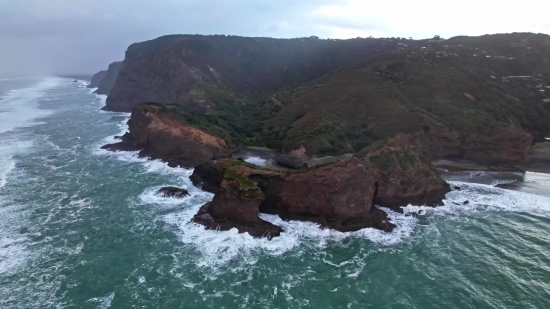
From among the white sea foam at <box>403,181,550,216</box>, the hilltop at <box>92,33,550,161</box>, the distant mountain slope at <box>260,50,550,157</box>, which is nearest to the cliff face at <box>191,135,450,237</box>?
the white sea foam at <box>403,181,550,216</box>

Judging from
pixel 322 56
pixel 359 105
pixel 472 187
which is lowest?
pixel 472 187

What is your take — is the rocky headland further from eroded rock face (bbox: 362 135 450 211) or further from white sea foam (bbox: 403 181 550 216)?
white sea foam (bbox: 403 181 550 216)

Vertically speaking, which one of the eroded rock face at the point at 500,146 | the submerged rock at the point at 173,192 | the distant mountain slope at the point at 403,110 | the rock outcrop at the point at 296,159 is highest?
the distant mountain slope at the point at 403,110

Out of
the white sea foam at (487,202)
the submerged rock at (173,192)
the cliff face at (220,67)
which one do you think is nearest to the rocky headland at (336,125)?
the cliff face at (220,67)

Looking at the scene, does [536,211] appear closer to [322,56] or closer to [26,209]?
[26,209]

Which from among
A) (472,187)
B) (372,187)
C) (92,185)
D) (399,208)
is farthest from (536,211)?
(92,185)

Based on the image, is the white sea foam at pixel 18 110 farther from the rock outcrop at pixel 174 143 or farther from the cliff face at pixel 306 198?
the cliff face at pixel 306 198
